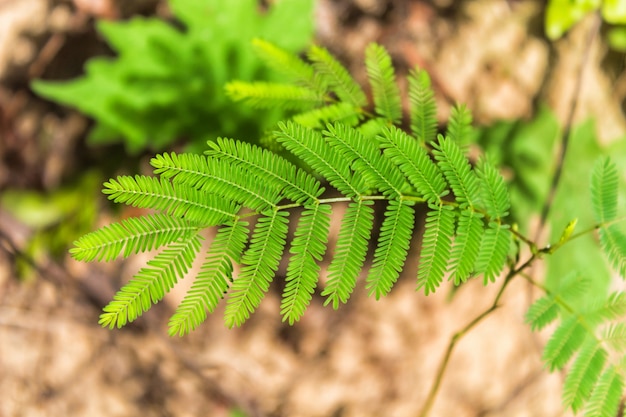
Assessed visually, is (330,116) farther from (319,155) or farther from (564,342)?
(564,342)

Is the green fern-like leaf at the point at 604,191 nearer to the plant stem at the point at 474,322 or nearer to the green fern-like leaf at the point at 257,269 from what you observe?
the plant stem at the point at 474,322

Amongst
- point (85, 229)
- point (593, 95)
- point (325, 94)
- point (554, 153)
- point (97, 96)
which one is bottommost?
point (85, 229)

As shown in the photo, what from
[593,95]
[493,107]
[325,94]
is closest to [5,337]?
[325,94]

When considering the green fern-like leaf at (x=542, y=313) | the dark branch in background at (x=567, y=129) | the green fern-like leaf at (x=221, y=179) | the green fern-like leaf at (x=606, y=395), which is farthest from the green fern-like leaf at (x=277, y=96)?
the dark branch in background at (x=567, y=129)

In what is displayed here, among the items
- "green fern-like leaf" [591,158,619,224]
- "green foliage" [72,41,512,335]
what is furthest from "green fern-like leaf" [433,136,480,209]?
"green fern-like leaf" [591,158,619,224]

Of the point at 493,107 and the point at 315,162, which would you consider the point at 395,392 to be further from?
the point at 315,162

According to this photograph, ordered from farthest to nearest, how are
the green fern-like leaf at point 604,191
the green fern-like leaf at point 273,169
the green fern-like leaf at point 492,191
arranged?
the green fern-like leaf at point 604,191 < the green fern-like leaf at point 492,191 < the green fern-like leaf at point 273,169
